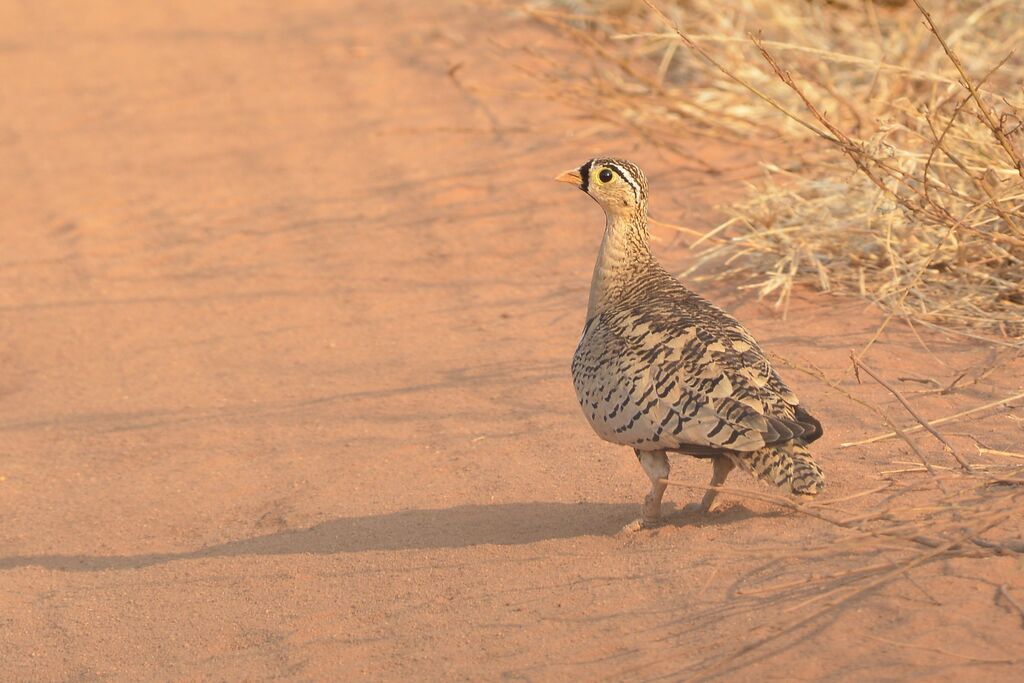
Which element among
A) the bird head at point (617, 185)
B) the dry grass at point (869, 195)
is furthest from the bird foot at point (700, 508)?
the bird head at point (617, 185)

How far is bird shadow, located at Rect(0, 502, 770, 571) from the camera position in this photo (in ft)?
18.4

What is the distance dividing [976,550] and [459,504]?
239 cm

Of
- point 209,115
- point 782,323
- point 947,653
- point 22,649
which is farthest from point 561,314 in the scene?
point 209,115

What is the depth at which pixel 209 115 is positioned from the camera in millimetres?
12914

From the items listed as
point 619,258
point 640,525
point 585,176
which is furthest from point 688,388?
point 585,176

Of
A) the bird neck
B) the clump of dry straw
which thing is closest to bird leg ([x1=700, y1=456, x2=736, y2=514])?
the bird neck

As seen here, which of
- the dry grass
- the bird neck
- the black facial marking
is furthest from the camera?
the black facial marking

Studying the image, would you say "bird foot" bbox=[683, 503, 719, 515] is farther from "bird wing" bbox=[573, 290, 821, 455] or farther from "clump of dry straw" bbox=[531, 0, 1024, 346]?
"clump of dry straw" bbox=[531, 0, 1024, 346]

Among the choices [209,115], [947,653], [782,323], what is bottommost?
[209,115]

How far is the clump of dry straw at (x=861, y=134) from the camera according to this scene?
22.8 ft

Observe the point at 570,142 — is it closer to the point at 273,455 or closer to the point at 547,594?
the point at 273,455

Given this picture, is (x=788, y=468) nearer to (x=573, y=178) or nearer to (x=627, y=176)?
(x=627, y=176)

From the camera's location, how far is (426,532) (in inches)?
230

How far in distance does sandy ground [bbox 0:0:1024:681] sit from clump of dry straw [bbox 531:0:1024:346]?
0.30 metres
